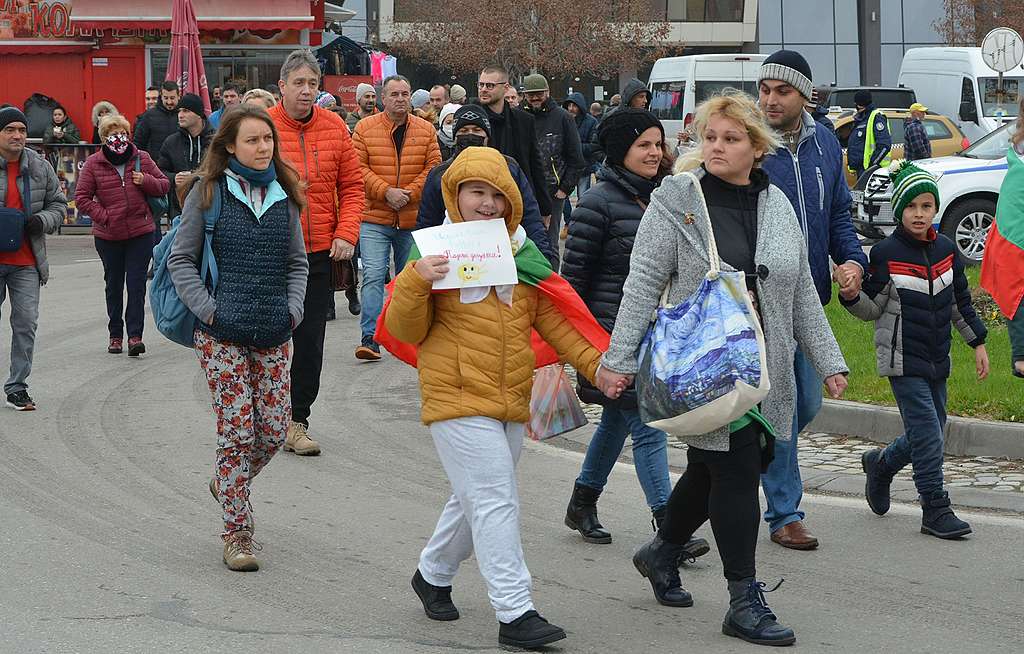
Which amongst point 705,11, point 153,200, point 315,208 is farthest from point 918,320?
point 705,11

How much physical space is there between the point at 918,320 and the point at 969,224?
1211cm

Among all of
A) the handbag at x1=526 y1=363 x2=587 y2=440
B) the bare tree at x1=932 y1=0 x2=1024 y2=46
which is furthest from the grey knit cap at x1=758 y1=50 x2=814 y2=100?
the bare tree at x1=932 y1=0 x2=1024 y2=46

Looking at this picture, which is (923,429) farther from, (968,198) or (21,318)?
(968,198)

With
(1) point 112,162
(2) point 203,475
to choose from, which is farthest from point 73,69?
(2) point 203,475

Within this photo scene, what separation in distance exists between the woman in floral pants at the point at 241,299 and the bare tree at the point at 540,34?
37.8 metres

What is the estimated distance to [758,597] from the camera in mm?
5242

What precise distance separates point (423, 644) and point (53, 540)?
2216 mm

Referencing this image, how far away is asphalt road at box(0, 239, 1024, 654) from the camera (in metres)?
5.36

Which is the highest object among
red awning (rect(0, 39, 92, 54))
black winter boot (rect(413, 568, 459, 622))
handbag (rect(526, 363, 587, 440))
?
red awning (rect(0, 39, 92, 54))

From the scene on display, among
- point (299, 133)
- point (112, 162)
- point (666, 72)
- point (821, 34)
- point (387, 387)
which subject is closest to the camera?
point (299, 133)

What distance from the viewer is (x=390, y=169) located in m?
10.8

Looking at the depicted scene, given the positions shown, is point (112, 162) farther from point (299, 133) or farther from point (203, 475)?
point (203, 475)

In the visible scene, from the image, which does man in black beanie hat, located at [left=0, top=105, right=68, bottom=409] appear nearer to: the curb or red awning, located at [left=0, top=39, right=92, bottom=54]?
the curb

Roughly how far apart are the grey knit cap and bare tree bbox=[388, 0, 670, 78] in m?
37.4
